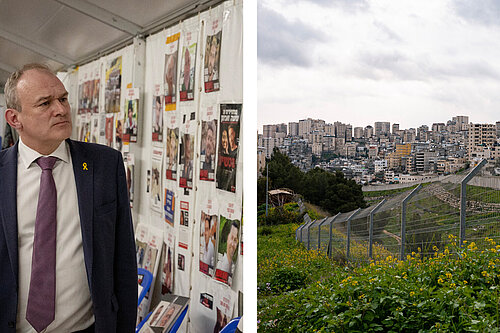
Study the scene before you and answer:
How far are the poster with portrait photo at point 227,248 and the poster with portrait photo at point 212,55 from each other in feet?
2.18

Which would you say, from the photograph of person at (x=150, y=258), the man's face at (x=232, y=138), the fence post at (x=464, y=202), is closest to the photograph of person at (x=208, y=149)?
the man's face at (x=232, y=138)

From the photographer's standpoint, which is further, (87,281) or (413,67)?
(413,67)

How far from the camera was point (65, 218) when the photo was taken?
1.67 m

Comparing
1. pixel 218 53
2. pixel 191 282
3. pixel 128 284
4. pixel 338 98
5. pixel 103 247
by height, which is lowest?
pixel 191 282

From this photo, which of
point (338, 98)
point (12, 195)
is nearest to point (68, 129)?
point (12, 195)

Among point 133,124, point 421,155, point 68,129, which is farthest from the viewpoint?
A: point 133,124

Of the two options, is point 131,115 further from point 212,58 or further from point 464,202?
point 464,202

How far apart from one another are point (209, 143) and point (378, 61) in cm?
92

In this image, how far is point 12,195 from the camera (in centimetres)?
159

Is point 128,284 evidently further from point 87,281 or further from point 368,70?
point 368,70

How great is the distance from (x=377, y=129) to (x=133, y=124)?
1387 millimetres

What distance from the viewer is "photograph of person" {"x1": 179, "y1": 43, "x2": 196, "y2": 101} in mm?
2361

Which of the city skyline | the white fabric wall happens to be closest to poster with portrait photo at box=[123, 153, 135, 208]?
the white fabric wall

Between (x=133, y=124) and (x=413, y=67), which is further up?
(x=413, y=67)
